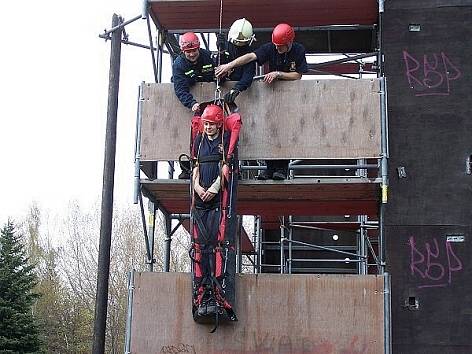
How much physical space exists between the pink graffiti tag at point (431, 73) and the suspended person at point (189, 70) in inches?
108

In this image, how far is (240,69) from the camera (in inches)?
400

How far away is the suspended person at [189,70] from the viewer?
995 cm

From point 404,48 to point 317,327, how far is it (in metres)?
4.04

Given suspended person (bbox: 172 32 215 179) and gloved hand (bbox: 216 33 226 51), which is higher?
gloved hand (bbox: 216 33 226 51)

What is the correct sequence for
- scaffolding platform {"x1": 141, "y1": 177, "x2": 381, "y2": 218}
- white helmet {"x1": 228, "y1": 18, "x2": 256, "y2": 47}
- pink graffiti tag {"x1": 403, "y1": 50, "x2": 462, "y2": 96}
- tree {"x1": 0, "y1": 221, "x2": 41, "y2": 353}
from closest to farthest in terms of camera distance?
scaffolding platform {"x1": 141, "y1": 177, "x2": 381, "y2": 218} < white helmet {"x1": 228, "y1": 18, "x2": 256, "y2": 47} < pink graffiti tag {"x1": 403, "y1": 50, "x2": 462, "y2": 96} < tree {"x1": 0, "y1": 221, "x2": 41, "y2": 353}

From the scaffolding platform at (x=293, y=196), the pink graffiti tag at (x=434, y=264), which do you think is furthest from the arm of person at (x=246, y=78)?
the pink graffiti tag at (x=434, y=264)

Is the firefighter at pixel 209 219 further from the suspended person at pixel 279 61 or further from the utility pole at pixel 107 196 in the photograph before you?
the utility pole at pixel 107 196

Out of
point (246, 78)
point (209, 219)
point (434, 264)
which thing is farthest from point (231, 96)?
point (434, 264)

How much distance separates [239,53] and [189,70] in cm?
70

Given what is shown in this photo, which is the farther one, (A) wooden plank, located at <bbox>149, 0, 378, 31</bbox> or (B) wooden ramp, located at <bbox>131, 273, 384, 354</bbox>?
(A) wooden plank, located at <bbox>149, 0, 378, 31</bbox>

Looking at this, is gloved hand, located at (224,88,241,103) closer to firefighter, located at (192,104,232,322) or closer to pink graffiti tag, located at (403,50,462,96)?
firefighter, located at (192,104,232,322)

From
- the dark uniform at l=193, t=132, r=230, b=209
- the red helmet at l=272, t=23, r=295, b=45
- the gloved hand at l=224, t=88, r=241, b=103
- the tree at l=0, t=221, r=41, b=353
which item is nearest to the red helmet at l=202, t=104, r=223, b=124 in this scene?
the dark uniform at l=193, t=132, r=230, b=209

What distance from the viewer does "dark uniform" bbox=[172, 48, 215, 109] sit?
32.8ft

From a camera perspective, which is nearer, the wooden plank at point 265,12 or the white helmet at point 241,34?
the white helmet at point 241,34
